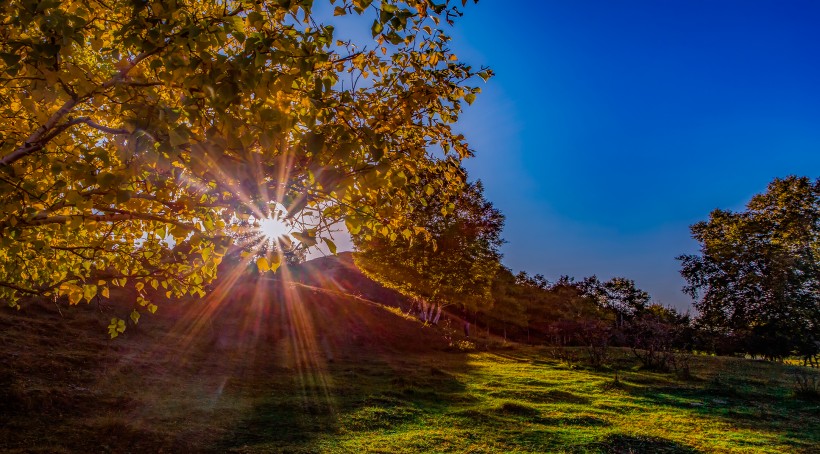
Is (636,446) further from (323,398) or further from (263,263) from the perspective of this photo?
(263,263)

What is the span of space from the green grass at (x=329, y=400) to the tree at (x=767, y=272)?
14488 millimetres

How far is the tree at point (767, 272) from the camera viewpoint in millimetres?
32156

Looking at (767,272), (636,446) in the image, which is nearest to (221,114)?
(636,446)

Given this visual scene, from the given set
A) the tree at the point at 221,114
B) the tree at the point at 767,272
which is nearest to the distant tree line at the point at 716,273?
the tree at the point at 767,272

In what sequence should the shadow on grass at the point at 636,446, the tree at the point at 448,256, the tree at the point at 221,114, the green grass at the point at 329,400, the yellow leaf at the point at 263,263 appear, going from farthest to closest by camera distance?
the tree at the point at 448,256, the green grass at the point at 329,400, the shadow on grass at the point at 636,446, the yellow leaf at the point at 263,263, the tree at the point at 221,114

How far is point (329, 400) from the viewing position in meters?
12.8

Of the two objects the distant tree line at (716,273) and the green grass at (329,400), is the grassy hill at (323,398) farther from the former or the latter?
the distant tree line at (716,273)

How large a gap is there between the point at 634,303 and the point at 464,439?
72.4 m

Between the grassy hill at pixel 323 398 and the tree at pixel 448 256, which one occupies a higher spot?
the tree at pixel 448 256

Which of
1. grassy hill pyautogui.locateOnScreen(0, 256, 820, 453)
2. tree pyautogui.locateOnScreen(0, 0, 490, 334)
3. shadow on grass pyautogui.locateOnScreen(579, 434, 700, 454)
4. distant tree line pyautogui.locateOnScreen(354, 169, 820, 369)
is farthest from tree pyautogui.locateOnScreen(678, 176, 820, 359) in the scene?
tree pyautogui.locateOnScreen(0, 0, 490, 334)

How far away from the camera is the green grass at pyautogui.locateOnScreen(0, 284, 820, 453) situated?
8797 mm

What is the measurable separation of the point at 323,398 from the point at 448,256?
1839 centimetres

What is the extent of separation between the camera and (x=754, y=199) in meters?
36.7

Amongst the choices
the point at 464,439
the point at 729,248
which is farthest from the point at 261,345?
the point at 729,248
